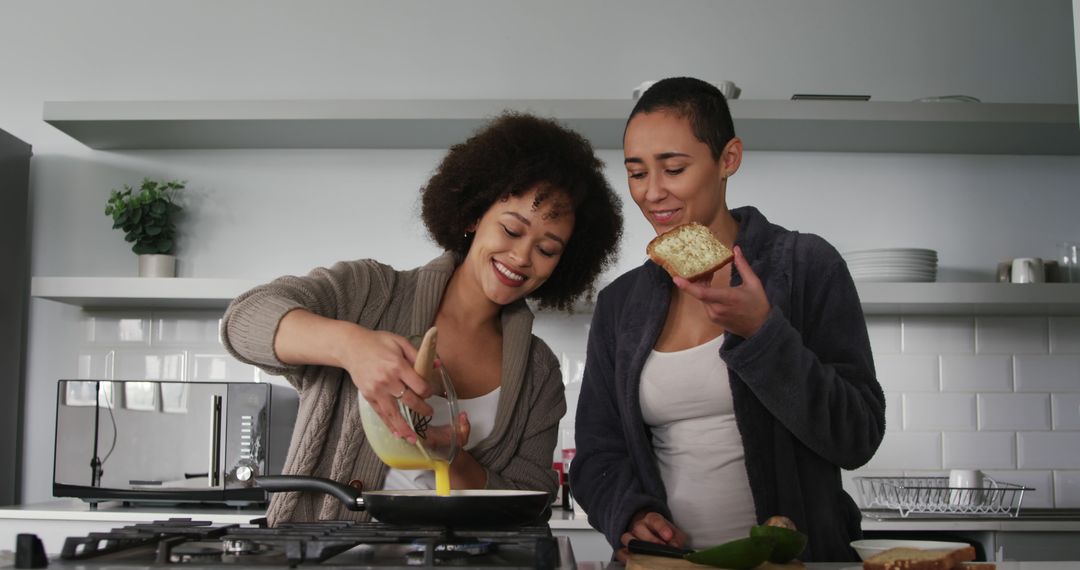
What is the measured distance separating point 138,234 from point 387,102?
1.03m

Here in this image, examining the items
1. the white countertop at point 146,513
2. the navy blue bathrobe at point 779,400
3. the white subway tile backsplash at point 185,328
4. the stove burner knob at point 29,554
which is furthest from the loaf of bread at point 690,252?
the white subway tile backsplash at point 185,328

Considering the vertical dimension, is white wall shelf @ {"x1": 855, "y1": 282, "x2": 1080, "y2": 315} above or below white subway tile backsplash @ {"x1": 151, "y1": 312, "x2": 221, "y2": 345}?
above

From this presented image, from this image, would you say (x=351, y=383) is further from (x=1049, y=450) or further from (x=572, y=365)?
(x=1049, y=450)

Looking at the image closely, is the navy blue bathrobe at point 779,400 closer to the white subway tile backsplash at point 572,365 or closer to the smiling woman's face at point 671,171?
the smiling woman's face at point 671,171

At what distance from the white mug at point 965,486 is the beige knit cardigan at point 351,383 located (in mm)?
1654

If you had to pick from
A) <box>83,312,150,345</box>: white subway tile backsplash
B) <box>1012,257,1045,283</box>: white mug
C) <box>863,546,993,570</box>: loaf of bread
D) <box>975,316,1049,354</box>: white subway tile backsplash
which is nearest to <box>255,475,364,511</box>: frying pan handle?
<box>863,546,993,570</box>: loaf of bread

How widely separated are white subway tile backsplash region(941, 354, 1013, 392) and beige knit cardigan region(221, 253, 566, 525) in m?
2.14

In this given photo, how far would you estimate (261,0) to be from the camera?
381cm

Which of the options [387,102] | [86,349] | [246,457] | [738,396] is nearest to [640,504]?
[738,396]

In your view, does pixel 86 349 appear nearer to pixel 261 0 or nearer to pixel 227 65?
pixel 227 65

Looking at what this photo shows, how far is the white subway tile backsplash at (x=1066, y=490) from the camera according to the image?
3488 mm

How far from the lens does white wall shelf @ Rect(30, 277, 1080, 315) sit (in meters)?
3.22

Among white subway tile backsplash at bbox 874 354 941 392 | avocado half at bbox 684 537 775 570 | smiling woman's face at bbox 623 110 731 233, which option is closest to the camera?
avocado half at bbox 684 537 775 570

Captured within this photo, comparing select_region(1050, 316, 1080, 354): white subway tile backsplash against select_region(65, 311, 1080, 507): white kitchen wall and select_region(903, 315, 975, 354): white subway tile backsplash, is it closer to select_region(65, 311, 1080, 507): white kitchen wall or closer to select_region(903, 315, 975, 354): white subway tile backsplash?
select_region(65, 311, 1080, 507): white kitchen wall
